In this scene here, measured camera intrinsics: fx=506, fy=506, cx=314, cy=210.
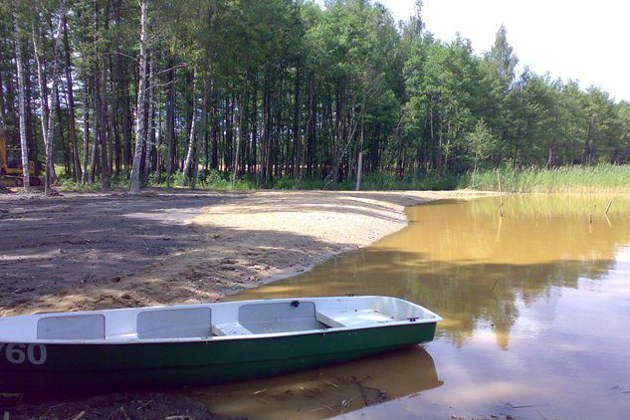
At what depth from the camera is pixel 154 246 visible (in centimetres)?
1133

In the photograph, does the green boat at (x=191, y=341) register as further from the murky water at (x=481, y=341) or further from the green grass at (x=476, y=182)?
the green grass at (x=476, y=182)

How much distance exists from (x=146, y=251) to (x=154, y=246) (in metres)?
0.59

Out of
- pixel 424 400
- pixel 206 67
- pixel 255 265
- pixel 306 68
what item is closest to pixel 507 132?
pixel 306 68

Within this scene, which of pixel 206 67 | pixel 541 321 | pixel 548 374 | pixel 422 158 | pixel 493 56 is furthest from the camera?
pixel 493 56

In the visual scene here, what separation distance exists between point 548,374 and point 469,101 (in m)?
44.5

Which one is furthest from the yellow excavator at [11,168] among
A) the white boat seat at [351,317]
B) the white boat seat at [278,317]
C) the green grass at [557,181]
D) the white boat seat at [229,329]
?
the green grass at [557,181]

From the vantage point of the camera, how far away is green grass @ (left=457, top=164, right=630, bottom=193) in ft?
129

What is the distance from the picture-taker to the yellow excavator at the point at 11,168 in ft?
87.7

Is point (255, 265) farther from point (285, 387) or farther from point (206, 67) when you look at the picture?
point (206, 67)

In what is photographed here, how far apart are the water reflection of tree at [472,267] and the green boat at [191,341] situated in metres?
1.75

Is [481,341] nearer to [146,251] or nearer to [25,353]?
[25,353]

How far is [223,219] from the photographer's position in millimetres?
16328

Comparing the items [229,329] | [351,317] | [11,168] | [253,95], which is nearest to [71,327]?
[229,329]

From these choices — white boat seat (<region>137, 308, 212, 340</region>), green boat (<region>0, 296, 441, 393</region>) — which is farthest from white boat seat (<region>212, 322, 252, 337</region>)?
white boat seat (<region>137, 308, 212, 340</region>)
